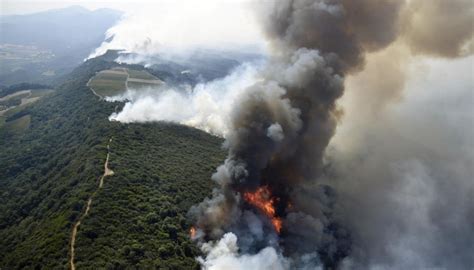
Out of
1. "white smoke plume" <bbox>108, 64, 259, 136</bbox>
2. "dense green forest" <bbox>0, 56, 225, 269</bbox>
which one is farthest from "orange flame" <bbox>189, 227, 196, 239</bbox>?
"white smoke plume" <bbox>108, 64, 259, 136</bbox>

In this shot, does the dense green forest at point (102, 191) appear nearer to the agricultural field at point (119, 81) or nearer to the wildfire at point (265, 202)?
the wildfire at point (265, 202)

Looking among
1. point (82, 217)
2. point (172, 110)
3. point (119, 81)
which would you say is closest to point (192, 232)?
point (82, 217)

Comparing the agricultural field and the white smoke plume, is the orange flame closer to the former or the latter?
the white smoke plume

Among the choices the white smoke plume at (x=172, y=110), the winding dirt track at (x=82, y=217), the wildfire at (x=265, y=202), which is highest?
the wildfire at (x=265, y=202)

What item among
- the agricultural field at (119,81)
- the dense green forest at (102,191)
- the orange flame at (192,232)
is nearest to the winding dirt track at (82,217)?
the dense green forest at (102,191)

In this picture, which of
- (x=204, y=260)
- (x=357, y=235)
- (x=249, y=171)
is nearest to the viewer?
(x=204, y=260)

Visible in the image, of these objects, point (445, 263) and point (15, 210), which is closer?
point (445, 263)

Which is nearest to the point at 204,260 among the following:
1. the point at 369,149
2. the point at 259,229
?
the point at 259,229

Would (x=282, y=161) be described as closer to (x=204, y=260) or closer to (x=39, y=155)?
(x=204, y=260)
